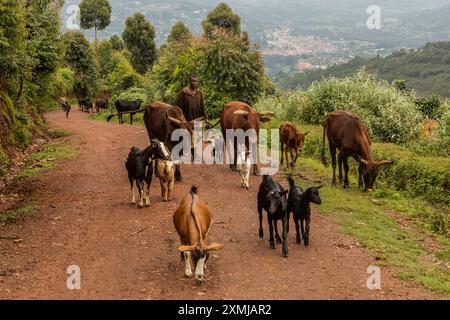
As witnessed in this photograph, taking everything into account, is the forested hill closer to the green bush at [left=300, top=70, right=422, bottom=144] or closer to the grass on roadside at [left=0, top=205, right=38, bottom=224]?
the green bush at [left=300, top=70, right=422, bottom=144]

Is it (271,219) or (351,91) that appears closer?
(271,219)

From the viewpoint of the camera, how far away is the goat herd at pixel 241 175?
9.05m

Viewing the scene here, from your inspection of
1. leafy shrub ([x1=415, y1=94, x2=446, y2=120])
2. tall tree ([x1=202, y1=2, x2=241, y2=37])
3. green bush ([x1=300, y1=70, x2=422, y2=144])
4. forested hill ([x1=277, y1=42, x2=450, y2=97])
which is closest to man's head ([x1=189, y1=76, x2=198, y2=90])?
green bush ([x1=300, y1=70, x2=422, y2=144])

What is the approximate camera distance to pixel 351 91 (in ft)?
90.2

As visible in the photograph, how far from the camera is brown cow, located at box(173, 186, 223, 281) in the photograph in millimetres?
8484

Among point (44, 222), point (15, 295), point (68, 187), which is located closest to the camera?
point (15, 295)

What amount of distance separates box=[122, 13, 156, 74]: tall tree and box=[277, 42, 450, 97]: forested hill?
28480 millimetres

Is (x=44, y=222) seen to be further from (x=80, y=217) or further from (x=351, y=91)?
(x=351, y=91)

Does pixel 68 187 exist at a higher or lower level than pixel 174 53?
lower

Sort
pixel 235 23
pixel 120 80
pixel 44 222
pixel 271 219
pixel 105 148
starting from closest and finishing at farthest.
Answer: pixel 271 219 → pixel 44 222 → pixel 105 148 → pixel 120 80 → pixel 235 23

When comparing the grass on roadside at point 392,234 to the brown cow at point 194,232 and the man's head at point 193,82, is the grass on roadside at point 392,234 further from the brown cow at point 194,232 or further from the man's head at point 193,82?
the man's head at point 193,82

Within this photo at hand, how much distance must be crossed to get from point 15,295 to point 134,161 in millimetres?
5080

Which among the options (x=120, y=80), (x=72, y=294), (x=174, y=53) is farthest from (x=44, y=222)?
(x=120, y=80)

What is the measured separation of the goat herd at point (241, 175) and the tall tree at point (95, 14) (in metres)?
63.8
